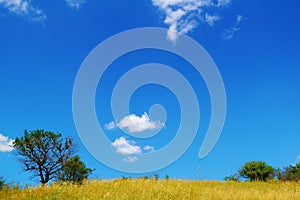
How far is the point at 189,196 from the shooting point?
1327cm

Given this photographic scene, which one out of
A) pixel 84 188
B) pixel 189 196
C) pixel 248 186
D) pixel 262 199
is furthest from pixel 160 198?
pixel 248 186

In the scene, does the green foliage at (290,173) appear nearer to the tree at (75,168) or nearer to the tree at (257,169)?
the tree at (257,169)

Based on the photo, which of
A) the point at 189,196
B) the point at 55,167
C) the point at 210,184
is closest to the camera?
the point at 189,196

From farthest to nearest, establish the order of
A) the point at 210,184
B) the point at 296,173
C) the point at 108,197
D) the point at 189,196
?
the point at 296,173, the point at 210,184, the point at 189,196, the point at 108,197

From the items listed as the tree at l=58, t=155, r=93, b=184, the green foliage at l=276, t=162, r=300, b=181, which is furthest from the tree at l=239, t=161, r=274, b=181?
the tree at l=58, t=155, r=93, b=184

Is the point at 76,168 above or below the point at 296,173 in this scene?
below

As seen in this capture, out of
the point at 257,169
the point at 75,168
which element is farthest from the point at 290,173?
the point at 75,168

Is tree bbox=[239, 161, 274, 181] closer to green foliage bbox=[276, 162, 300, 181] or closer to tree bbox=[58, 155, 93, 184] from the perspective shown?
green foliage bbox=[276, 162, 300, 181]

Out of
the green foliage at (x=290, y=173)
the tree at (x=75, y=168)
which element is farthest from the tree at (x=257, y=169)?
the tree at (x=75, y=168)

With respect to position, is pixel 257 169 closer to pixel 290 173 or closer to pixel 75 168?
pixel 290 173

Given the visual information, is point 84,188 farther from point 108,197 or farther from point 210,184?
point 210,184

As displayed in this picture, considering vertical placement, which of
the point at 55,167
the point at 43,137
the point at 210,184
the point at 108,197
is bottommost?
the point at 108,197

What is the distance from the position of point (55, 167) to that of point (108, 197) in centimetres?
3088

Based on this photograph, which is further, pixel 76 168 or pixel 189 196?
pixel 76 168
